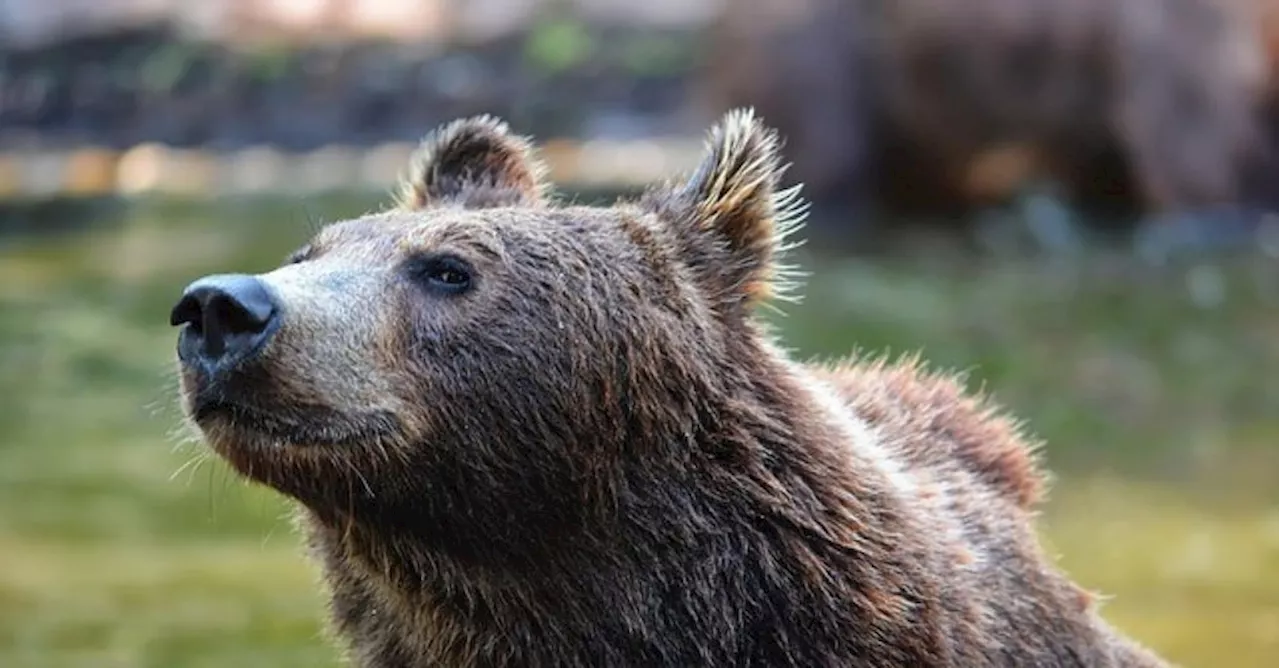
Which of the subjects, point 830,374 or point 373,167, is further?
point 373,167

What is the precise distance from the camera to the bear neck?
426 centimetres

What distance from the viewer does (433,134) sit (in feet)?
16.8

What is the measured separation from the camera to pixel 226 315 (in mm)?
3875

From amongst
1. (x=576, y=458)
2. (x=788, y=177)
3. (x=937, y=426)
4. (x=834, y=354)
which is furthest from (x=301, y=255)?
(x=788, y=177)

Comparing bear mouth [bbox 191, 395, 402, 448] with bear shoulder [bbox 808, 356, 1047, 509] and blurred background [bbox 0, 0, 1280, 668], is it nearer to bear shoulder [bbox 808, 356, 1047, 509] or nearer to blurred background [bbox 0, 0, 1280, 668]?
blurred background [bbox 0, 0, 1280, 668]

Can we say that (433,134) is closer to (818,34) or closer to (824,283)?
(824,283)

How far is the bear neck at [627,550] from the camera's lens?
4258 mm

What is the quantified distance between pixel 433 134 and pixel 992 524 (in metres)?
1.52

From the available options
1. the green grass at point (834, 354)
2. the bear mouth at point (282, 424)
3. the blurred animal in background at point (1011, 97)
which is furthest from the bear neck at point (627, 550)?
the blurred animal in background at point (1011, 97)

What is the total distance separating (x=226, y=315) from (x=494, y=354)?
0.58 meters

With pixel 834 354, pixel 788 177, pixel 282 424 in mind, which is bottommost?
pixel 282 424

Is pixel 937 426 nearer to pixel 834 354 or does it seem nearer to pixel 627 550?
pixel 627 550

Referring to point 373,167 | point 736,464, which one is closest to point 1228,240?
point 373,167

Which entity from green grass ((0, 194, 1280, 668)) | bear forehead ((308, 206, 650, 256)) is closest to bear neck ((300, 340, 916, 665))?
bear forehead ((308, 206, 650, 256))
